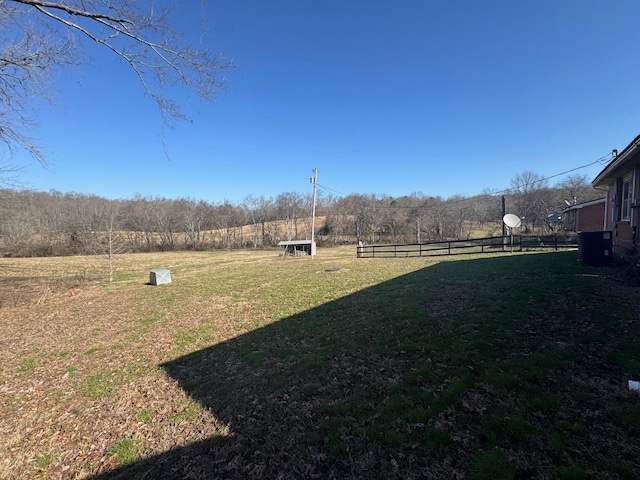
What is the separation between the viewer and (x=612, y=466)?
7.39 feet

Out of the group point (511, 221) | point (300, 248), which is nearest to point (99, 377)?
point (511, 221)

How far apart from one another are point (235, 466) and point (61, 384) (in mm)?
4466

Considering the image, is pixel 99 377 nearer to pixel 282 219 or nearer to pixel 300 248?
pixel 300 248

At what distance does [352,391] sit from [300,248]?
2682 centimetres

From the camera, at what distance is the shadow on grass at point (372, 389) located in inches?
108

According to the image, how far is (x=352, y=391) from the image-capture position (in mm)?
3898

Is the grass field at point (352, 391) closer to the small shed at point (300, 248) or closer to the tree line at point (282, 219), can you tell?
the small shed at point (300, 248)

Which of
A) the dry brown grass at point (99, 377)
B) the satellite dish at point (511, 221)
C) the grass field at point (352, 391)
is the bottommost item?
the dry brown grass at point (99, 377)

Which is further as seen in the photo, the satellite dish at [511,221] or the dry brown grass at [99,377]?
the satellite dish at [511,221]

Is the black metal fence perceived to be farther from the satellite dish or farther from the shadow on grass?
the shadow on grass

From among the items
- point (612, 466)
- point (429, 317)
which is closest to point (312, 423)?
point (612, 466)

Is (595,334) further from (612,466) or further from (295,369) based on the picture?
(295,369)

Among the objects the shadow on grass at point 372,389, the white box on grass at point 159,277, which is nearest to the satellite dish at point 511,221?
the shadow on grass at point 372,389

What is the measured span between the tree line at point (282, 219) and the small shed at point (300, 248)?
16.3m
